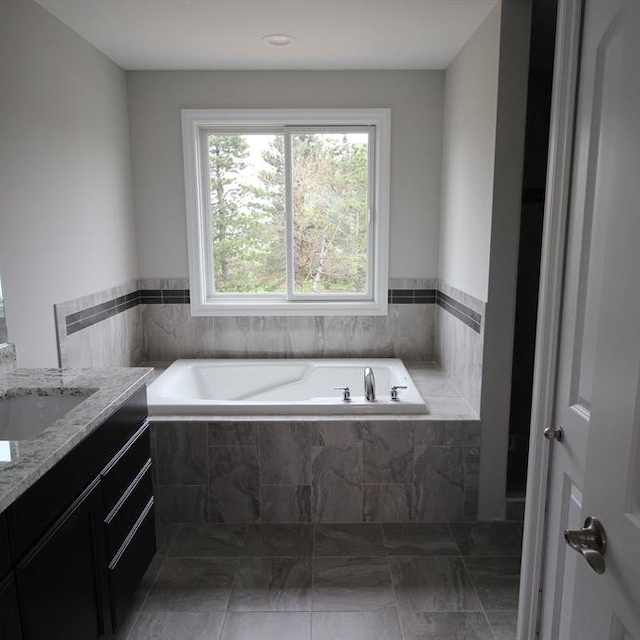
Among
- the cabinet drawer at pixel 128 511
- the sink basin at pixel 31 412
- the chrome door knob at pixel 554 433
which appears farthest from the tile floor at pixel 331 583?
the chrome door knob at pixel 554 433

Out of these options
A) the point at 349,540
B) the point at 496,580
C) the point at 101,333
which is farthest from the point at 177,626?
the point at 101,333

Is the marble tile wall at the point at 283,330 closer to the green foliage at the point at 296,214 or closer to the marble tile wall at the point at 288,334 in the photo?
the marble tile wall at the point at 288,334

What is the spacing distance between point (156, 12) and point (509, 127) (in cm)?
168

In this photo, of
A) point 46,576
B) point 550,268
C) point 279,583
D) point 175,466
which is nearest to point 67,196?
point 175,466

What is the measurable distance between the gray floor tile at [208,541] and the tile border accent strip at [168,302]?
1.14 m

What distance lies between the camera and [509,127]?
91.7 inches

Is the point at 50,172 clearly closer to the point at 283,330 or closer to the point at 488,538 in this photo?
the point at 283,330

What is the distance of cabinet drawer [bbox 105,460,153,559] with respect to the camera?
67.4 inches

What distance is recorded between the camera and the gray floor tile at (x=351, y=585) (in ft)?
6.79

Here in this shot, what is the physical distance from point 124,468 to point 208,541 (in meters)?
0.87

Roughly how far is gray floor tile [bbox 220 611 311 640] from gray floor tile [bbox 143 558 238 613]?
10cm

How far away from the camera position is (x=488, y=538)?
8.18 feet

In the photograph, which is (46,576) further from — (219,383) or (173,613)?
(219,383)

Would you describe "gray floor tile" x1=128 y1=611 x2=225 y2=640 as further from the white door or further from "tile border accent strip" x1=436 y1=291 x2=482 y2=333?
"tile border accent strip" x1=436 y1=291 x2=482 y2=333
